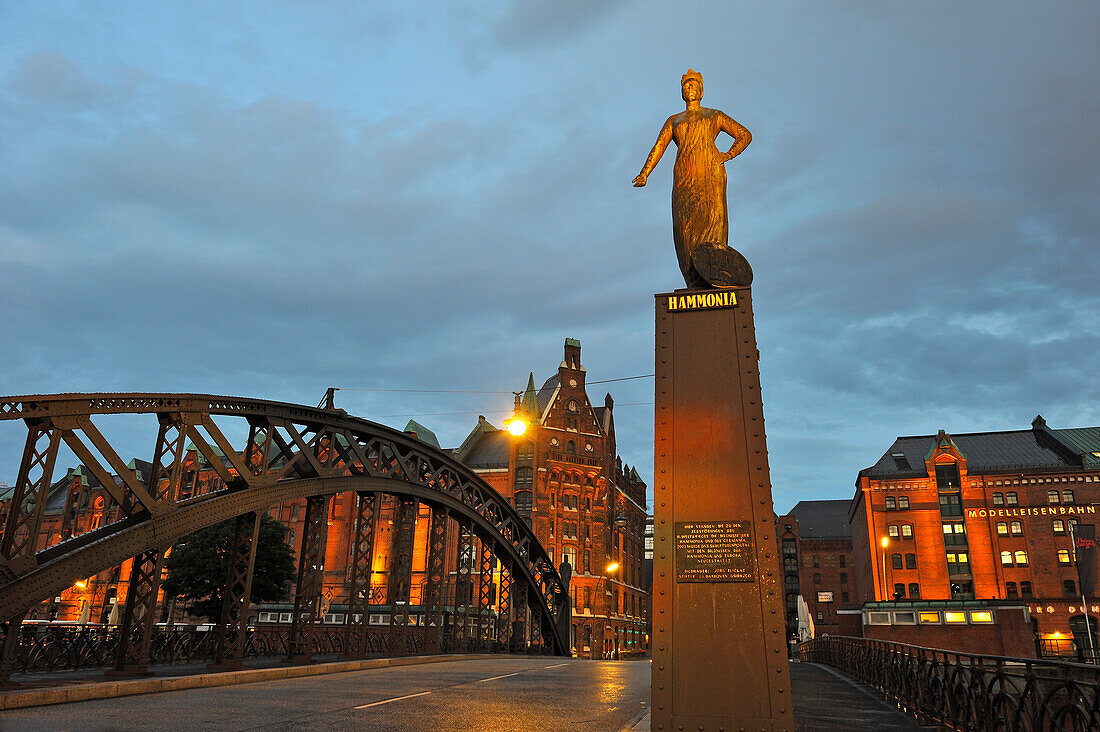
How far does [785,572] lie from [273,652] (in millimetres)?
79422

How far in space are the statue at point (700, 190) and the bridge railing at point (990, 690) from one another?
467cm

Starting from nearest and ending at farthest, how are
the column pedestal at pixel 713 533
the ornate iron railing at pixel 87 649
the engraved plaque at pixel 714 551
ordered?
the column pedestal at pixel 713 533
the engraved plaque at pixel 714 551
the ornate iron railing at pixel 87 649

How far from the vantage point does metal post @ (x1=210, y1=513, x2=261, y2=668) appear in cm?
1482

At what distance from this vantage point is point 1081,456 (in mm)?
→ 58406

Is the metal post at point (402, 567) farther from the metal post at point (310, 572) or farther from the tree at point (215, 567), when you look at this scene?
the tree at point (215, 567)

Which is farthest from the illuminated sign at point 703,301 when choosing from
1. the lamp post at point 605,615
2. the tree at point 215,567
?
the lamp post at point 605,615

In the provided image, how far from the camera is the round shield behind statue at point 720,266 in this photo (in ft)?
25.0

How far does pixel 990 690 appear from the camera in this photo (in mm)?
8141

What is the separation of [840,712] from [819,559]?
80757 mm

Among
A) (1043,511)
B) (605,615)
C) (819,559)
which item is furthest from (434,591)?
(819,559)

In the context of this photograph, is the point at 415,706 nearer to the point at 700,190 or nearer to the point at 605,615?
the point at 700,190

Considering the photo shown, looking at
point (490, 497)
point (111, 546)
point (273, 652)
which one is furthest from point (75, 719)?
point (490, 497)

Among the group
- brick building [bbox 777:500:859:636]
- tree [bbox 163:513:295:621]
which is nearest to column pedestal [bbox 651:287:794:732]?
tree [bbox 163:513:295:621]

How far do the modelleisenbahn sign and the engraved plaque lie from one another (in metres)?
62.1
